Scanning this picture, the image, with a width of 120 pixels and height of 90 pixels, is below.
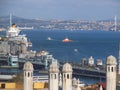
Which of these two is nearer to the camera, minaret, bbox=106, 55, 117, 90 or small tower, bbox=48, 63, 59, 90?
minaret, bbox=106, 55, 117, 90

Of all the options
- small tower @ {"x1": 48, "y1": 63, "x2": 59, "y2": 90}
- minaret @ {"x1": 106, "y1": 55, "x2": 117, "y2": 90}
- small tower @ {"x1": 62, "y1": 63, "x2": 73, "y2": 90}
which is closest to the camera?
minaret @ {"x1": 106, "y1": 55, "x2": 117, "y2": 90}

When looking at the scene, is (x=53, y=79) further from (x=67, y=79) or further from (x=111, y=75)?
(x=111, y=75)

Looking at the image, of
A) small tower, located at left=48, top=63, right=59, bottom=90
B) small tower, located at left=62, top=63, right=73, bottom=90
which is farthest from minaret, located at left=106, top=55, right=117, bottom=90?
small tower, located at left=48, top=63, right=59, bottom=90

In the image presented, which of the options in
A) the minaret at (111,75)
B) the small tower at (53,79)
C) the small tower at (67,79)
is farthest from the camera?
the small tower at (67,79)

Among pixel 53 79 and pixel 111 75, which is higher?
pixel 111 75

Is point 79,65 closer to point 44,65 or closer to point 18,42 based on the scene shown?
point 44,65

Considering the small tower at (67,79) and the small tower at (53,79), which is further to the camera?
the small tower at (67,79)

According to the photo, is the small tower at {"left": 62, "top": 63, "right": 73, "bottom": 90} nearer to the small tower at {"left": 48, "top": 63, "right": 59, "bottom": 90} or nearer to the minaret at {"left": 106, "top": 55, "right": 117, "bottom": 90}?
the small tower at {"left": 48, "top": 63, "right": 59, "bottom": 90}

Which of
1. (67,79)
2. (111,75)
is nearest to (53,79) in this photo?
(67,79)

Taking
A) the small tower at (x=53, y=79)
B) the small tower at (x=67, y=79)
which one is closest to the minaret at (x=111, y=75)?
the small tower at (x=67, y=79)

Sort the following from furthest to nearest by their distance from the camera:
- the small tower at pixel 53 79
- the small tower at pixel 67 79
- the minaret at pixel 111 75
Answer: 1. the small tower at pixel 67 79
2. the small tower at pixel 53 79
3. the minaret at pixel 111 75

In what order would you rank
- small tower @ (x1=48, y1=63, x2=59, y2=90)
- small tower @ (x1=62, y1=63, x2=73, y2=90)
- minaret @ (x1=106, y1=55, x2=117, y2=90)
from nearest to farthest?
minaret @ (x1=106, y1=55, x2=117, y2=90), small tower @ (x1=48, y1=63, x2=59, y2=90), small tower @ (x1=62, y1=63, x2=73, y2=90)

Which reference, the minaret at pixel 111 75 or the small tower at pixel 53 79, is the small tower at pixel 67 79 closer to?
the small tower at pixel 53 79
